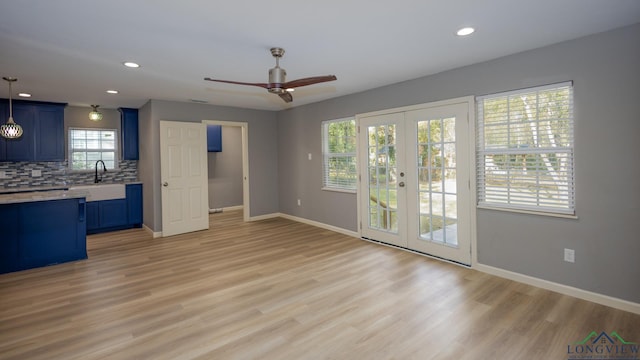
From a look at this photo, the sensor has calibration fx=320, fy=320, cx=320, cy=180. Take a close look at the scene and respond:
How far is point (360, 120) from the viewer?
5.16 metres

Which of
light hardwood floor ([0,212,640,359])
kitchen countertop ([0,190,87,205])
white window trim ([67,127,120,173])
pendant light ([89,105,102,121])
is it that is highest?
pendant light ([89,105,102,121])

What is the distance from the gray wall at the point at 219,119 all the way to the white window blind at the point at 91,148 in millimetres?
694

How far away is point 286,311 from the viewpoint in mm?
2814

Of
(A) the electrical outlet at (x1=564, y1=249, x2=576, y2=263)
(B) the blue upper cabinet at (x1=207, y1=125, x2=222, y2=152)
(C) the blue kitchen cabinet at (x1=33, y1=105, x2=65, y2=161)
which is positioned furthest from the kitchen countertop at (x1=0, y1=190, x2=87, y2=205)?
(A) the electrical outlet at (x1=564, y1=249, x2=576, y2=263)

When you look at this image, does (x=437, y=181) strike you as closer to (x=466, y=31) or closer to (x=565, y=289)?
(x=565, y=289)

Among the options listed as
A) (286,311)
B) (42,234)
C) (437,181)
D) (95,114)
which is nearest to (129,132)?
(95,114)

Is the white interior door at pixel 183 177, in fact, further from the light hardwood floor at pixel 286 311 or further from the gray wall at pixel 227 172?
the gray wall at pixel 227 172

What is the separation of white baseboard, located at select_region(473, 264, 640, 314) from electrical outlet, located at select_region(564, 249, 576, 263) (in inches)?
10.2

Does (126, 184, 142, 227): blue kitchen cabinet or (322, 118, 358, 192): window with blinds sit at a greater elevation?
(322, 118, 358, 192): window with blinds

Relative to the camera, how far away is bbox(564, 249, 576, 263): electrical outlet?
3049mm

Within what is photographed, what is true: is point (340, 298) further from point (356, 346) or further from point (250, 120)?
point (250, 120)

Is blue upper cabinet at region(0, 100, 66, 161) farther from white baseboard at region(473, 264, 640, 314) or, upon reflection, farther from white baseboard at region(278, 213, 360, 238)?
white baseboard at region(473, 264, 640, 314)

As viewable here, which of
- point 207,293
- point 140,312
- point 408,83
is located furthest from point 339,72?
point 140,312

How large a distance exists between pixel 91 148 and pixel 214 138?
244 centimetres
